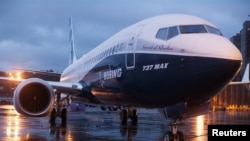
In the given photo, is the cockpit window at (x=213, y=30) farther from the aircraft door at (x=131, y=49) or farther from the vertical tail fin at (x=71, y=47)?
the vertical tail fin at (x=71, y=47)

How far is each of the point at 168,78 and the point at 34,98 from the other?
6111 mm

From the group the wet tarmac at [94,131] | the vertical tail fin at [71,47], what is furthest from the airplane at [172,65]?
the vertical tail fin at [71,47]

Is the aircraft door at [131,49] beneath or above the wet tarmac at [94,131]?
above

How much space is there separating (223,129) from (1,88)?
103274mm

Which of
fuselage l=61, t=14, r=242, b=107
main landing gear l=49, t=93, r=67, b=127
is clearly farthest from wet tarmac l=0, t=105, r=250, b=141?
fuselage l=61, t=14, r=242, b=107

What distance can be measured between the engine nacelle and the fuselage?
2.51 m

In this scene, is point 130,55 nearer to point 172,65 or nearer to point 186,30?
point 186,30

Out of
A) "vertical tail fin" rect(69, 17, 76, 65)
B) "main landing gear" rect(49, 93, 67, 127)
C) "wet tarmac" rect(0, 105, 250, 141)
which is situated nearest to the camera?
"wet tarmac" rect(0, 105, 250, 141)

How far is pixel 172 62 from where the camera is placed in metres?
8.64

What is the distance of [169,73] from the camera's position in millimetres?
8641

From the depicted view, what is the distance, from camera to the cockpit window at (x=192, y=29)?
901cm

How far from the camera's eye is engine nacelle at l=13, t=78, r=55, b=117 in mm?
12797

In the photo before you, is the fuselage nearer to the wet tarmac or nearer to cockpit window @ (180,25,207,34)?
cockpit window @ (180,25,207,34)

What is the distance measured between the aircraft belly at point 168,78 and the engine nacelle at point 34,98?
2.66 m
